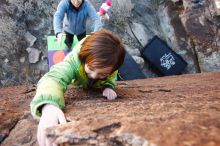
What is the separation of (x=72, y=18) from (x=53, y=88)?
8.33 ft

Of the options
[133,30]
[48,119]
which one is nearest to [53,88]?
[48,119]

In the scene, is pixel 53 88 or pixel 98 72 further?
pixel 98 72

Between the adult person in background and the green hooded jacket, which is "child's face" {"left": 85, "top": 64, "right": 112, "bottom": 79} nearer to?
the green hooded jacket

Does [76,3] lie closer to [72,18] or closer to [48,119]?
[72,18]

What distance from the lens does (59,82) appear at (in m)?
1.78

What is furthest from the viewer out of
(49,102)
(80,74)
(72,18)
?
(72,18)

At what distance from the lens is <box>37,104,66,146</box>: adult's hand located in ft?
4.51

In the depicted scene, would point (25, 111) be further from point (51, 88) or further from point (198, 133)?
point (198, 133)

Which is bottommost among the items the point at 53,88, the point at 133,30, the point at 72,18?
the point at 133,30

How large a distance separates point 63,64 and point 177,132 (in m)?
1.09

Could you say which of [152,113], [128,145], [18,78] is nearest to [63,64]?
[152,113]

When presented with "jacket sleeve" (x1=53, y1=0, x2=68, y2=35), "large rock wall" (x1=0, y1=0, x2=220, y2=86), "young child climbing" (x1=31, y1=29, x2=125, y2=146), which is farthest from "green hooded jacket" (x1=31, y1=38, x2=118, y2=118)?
"large rock wall" (x1=0, y1=0, x2=220, y2=86)

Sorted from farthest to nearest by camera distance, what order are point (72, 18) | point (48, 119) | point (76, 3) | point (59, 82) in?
point (72, 18) < point (76, 3) < point (59, 82) < point (48, 119)

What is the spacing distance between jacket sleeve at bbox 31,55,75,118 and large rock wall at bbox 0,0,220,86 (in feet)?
10.7
